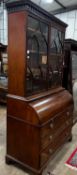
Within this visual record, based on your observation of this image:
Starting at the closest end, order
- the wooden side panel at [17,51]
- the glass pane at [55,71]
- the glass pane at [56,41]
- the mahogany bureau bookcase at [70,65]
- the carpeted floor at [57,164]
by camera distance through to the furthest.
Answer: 1. the wooden side panel at [17,51]
2. the carpeted floor at [57,164]
3. the glass pane at [56,41]
4. the glass pane at [55,71]
5. the mahogany bureau bookcase at [70,65]

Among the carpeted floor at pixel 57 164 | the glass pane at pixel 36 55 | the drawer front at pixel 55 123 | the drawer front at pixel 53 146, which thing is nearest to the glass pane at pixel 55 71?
the glass pane at pixel 36 55

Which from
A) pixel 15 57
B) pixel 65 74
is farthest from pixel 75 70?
pixel 15 57

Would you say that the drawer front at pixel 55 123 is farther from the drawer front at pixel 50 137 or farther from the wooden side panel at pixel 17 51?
the wooden side panel at pixel 17 51

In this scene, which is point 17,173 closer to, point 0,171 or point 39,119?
point 0,171

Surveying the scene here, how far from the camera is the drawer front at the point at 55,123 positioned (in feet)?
6.65

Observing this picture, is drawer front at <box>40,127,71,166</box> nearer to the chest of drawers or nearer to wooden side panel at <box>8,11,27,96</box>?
the chest of drawers

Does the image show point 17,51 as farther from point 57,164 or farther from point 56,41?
point 57,164

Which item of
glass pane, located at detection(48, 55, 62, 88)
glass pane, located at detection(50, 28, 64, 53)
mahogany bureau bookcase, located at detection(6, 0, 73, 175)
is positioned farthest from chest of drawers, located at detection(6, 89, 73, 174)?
glass pane, located at detection(50, 28, 64, 53)

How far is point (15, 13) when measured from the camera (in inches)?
73.2

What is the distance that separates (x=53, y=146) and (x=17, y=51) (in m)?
1.37

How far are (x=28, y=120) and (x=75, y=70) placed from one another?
2330 millimetres

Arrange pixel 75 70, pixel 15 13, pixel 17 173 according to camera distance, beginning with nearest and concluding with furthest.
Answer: pixel 15 13 < pixel 17 173 < pixel 75 70

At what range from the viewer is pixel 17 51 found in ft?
6.38

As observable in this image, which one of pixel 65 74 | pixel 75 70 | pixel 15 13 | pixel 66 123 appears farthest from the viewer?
pixel 75 70
